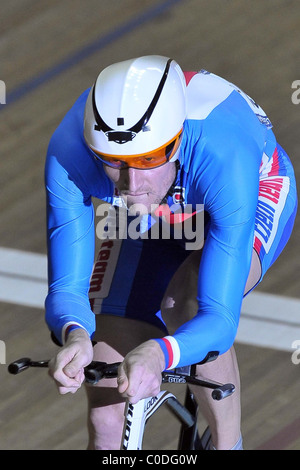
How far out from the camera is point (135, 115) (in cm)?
251

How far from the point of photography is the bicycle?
2.48m

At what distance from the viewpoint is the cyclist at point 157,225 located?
100.0 inches

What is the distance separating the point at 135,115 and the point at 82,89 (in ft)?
9.94

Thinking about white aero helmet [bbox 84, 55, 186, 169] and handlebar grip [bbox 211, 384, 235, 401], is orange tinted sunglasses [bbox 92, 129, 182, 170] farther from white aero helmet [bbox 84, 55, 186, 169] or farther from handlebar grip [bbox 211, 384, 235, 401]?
handlebar grip [bbox 211, 384, 235, 401]

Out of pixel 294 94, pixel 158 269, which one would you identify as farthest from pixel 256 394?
pixel 294 94

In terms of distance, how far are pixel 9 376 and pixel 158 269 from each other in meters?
1.26

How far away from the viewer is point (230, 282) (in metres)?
2.72
